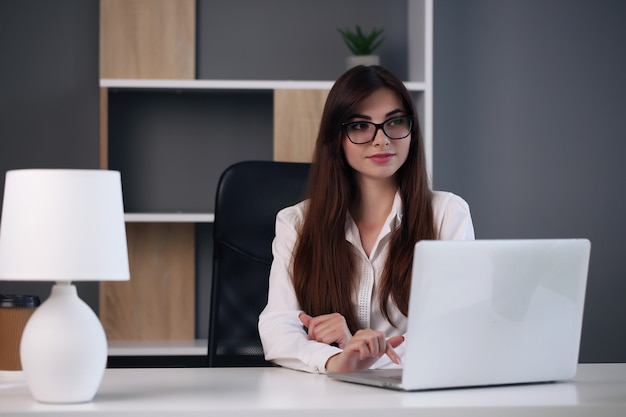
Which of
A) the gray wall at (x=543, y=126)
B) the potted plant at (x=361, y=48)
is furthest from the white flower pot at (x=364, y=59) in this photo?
the gray wall at (x=543, y=126)

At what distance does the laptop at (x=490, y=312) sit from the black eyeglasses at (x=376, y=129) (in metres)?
0.77

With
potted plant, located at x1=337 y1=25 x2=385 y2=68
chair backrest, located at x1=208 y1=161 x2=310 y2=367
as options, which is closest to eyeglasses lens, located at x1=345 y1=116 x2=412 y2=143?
chair backrest, located at x1=208 y1=161 x2=310 y2=367

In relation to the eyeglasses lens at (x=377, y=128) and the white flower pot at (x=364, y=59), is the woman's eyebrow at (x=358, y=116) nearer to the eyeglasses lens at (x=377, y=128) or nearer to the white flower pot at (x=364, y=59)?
the eyeglasses lens at (x=377, y=128)

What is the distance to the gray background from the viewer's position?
11.5 feet

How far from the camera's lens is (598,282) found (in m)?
3.69

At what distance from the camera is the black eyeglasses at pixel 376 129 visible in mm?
2098

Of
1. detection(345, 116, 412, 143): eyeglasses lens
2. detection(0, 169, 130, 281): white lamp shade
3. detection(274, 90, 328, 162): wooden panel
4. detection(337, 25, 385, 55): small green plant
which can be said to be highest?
detection(337, 25, 385, 55): small green plant

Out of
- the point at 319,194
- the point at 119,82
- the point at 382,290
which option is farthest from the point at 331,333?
the point at 119,82

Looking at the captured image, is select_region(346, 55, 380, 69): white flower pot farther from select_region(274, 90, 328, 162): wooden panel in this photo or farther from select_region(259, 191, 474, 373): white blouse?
select_region(259, 191, 474, 373): white blouse

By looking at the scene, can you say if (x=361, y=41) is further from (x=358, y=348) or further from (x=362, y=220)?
(x=358, y=348)

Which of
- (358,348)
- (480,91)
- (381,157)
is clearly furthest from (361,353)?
(480,91)

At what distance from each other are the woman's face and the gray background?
4.68ft

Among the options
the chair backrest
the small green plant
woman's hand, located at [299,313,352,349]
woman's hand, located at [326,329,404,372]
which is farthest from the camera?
the small green plant

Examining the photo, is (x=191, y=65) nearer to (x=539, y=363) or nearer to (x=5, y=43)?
(x=5, y=43)
